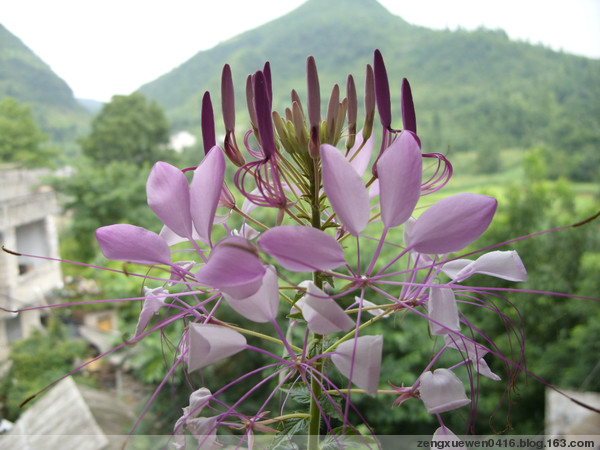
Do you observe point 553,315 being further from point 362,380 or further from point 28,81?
point 28,81

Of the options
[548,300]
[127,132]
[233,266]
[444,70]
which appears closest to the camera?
[233,266]

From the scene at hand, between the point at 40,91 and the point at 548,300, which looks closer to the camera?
the point at 548,300

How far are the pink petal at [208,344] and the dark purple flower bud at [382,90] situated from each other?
7.4 inches

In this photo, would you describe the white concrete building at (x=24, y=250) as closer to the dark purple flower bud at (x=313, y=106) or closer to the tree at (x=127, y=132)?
the tree at (x=127, y=132)

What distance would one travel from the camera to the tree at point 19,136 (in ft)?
15.6

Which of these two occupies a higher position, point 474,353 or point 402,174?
point 402,174

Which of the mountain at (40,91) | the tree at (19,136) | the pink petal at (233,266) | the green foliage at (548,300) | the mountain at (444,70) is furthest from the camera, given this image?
the mountain at (444,70)

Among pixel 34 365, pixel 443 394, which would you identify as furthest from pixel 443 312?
pixel 34 365

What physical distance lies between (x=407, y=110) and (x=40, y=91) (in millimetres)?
6425

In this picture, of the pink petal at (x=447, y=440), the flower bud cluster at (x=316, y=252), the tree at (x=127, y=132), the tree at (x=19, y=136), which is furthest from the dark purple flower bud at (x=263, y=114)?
the tree at (x=127, y=132)

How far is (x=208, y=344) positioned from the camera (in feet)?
0.74

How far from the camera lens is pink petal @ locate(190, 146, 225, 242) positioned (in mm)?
250

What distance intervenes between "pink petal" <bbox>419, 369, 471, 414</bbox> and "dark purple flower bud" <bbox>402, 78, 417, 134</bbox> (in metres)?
0.17

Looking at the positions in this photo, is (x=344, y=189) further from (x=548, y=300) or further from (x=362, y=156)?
(x=548, y=300)
